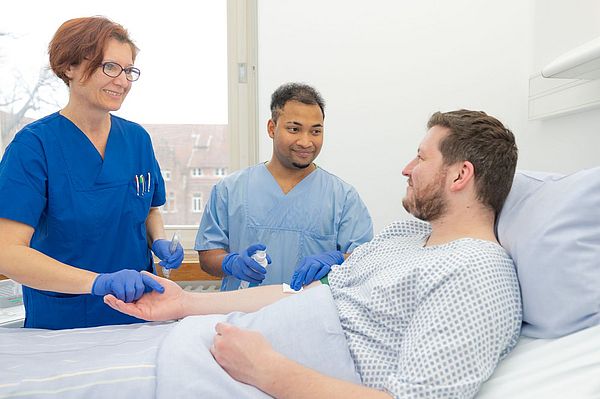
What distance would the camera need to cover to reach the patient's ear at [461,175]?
1.27m

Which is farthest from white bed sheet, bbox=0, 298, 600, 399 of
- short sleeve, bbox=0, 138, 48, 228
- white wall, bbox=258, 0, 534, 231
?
white wall, bbox=258, 0, 534, 231

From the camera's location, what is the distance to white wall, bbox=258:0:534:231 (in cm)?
246

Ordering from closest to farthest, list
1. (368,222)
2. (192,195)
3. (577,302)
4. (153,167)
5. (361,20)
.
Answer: (577,302), (153,167), (368,222), (361,20), (192,195)

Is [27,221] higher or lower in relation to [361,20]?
lower

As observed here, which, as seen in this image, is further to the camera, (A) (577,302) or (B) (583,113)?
(B) (583,113)

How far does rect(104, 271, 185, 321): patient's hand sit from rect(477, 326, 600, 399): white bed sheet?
0.80 meters

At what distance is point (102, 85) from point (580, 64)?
1.37 metres

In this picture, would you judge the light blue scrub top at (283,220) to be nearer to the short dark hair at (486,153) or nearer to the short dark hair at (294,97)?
the short dark hair at (294,97)

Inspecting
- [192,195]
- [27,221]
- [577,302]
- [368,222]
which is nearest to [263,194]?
[368,222]

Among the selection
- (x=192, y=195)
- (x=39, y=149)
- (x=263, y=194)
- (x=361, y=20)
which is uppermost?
(x=361, y=20)

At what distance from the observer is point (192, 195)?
109 inches

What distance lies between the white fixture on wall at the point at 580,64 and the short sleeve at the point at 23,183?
1523 millimetres

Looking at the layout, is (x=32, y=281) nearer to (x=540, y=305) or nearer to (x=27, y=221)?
(x=27, y=221)

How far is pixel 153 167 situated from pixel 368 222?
0.74 m
